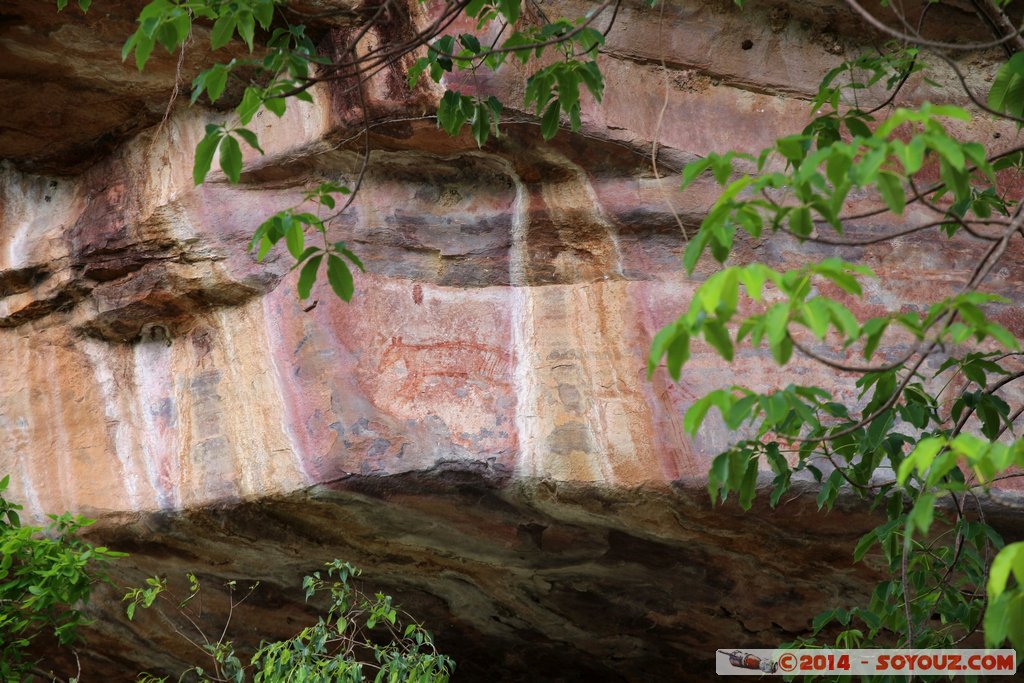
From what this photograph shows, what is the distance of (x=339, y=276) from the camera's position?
283cm

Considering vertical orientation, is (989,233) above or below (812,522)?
above

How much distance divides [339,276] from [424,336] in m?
1.34

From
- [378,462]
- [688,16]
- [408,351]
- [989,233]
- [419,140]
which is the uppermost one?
[688,16]

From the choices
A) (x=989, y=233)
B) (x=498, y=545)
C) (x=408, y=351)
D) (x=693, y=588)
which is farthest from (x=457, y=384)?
(x=989, y=233)

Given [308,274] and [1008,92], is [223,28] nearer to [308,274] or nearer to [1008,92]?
[308,274]

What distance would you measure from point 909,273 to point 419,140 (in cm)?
180

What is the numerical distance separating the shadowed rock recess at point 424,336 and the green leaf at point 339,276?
3.96 ft

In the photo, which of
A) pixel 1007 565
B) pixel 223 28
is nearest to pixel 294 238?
pixel 223 28

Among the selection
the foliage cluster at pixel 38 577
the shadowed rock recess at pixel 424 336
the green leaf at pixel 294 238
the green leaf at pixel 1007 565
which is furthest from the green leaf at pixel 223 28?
the green leaf at pixel 1007 565

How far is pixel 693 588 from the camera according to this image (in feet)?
14.5

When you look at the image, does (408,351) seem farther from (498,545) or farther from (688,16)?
(688,16)

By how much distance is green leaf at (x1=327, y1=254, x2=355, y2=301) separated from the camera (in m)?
2.80

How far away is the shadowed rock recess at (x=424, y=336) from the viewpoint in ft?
13.2

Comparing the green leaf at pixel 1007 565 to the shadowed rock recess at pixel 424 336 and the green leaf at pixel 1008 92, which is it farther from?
the shadowed rock recess at pixel 424 336
